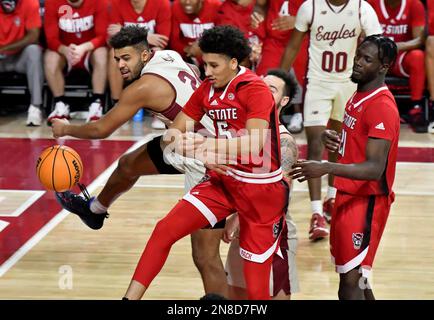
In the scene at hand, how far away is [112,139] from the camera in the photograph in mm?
9258

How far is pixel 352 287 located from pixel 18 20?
6.36 meters

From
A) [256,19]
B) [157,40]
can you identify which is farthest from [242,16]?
[157,40]

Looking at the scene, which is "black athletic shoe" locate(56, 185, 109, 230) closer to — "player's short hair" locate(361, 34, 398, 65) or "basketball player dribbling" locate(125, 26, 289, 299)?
"basketball player dribbling" locate(125, 26, 289, 299)

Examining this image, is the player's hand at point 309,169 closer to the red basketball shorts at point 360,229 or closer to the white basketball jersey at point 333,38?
the red basketball shorts at point 360,229

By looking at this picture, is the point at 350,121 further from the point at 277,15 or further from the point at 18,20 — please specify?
the point at 18,20

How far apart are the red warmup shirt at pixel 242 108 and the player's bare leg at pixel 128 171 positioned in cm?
122

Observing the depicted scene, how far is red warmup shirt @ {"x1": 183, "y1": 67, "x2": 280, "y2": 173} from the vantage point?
452 centimetres

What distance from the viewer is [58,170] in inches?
Result: 235

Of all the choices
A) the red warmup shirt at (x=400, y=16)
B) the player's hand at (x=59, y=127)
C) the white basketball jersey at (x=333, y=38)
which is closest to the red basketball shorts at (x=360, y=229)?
the player's hand at (x=59, y=127)

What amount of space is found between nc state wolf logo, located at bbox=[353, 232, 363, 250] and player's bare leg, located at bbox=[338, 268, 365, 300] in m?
0.12

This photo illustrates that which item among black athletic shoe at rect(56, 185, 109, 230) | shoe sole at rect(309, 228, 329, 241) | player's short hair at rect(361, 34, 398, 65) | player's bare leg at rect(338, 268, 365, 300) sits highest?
player's short hair at rect(361, 34, 398, 65)

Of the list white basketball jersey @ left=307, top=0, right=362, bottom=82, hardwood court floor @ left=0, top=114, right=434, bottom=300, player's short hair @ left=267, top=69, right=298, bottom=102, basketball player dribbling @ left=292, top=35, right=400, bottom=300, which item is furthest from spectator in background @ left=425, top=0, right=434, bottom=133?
basketball player dribbling @ left=292, top=35, right=400, bottom=300
